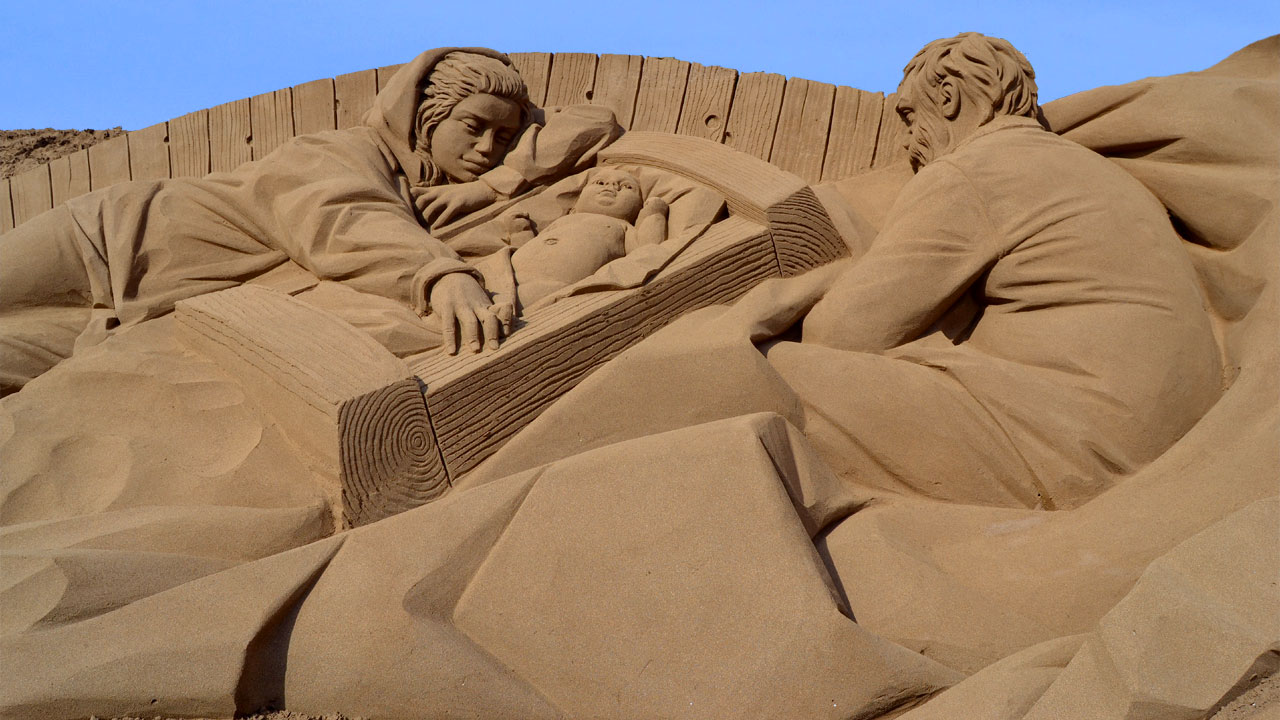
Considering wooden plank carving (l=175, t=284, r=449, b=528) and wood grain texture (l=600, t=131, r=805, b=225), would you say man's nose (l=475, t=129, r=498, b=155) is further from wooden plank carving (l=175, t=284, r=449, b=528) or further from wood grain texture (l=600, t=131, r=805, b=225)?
wooden plank carving (l=175, t=284, r=449, b=528)

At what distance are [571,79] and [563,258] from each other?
5.12ft

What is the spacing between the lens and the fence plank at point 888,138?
4367 mm

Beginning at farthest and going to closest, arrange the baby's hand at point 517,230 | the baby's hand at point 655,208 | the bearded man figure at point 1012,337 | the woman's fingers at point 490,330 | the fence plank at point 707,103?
the fence plank at point 707,103
the baby's hand at point 517,230
the baby's hand at point 655,208
the woman's fingers at point 490,330
the bearded man figure at point 1012,337

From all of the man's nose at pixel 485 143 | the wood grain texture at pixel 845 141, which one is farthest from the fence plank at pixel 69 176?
the wood grain texture at pixel 845 141

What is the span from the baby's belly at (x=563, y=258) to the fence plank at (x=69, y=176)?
2.39m

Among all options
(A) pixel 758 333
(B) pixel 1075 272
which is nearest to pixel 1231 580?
(B) pixel 1075 272

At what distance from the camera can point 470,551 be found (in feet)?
8.55

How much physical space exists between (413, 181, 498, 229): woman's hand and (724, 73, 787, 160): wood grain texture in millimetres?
1141

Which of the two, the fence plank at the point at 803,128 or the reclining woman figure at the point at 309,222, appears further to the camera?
the fence plank at the point at 803,128

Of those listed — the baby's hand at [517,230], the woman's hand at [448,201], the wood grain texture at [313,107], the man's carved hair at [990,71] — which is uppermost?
the man's carved hair at [990,71]

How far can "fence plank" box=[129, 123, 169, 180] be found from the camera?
4.95 meters

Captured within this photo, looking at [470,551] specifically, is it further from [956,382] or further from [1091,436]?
[1091,436]

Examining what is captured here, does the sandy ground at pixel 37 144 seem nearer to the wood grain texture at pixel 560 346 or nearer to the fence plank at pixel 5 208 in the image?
the fence plank at pixel 5 208

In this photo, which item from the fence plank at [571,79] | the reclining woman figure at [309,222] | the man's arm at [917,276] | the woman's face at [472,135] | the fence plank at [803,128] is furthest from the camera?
the fence plank at [571,79]
